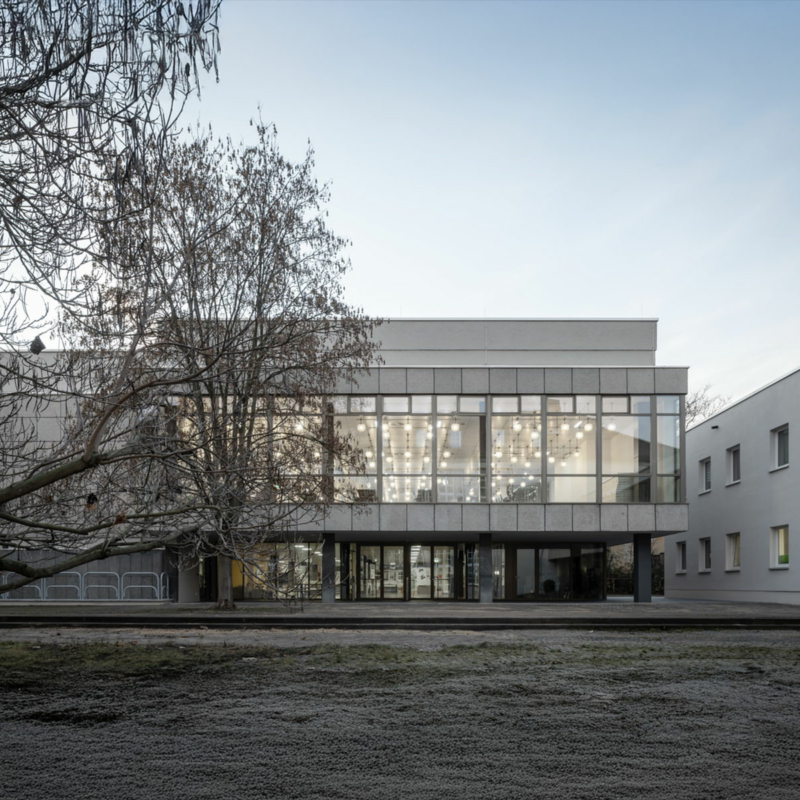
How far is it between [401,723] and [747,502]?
26.8 metres

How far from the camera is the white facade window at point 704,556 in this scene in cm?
3572

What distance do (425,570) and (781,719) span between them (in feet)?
80.6

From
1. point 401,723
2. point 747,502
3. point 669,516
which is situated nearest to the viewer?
point 401,723

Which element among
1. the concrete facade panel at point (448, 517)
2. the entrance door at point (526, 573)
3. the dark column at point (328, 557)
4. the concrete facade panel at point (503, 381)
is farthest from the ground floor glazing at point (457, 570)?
the concrete facade panel at point (503, 381)

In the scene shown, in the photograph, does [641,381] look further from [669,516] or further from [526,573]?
[526,573]

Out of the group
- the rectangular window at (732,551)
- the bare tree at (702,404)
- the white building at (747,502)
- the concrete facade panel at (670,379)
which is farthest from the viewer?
the bare tree at (702,404)

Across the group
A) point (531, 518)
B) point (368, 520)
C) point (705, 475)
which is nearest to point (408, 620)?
point (368, 520)

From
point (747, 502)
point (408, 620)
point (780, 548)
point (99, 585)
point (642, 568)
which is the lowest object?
point (99, 585)

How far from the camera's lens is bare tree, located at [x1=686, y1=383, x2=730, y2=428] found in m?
45.1

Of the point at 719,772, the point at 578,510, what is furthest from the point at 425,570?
the point at 719,772

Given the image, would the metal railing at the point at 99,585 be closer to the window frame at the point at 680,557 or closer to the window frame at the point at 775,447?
the window frame at the point at 775,447

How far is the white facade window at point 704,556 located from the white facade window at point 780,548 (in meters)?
6.98

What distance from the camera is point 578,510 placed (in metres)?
28.0

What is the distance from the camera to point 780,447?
28812mm
